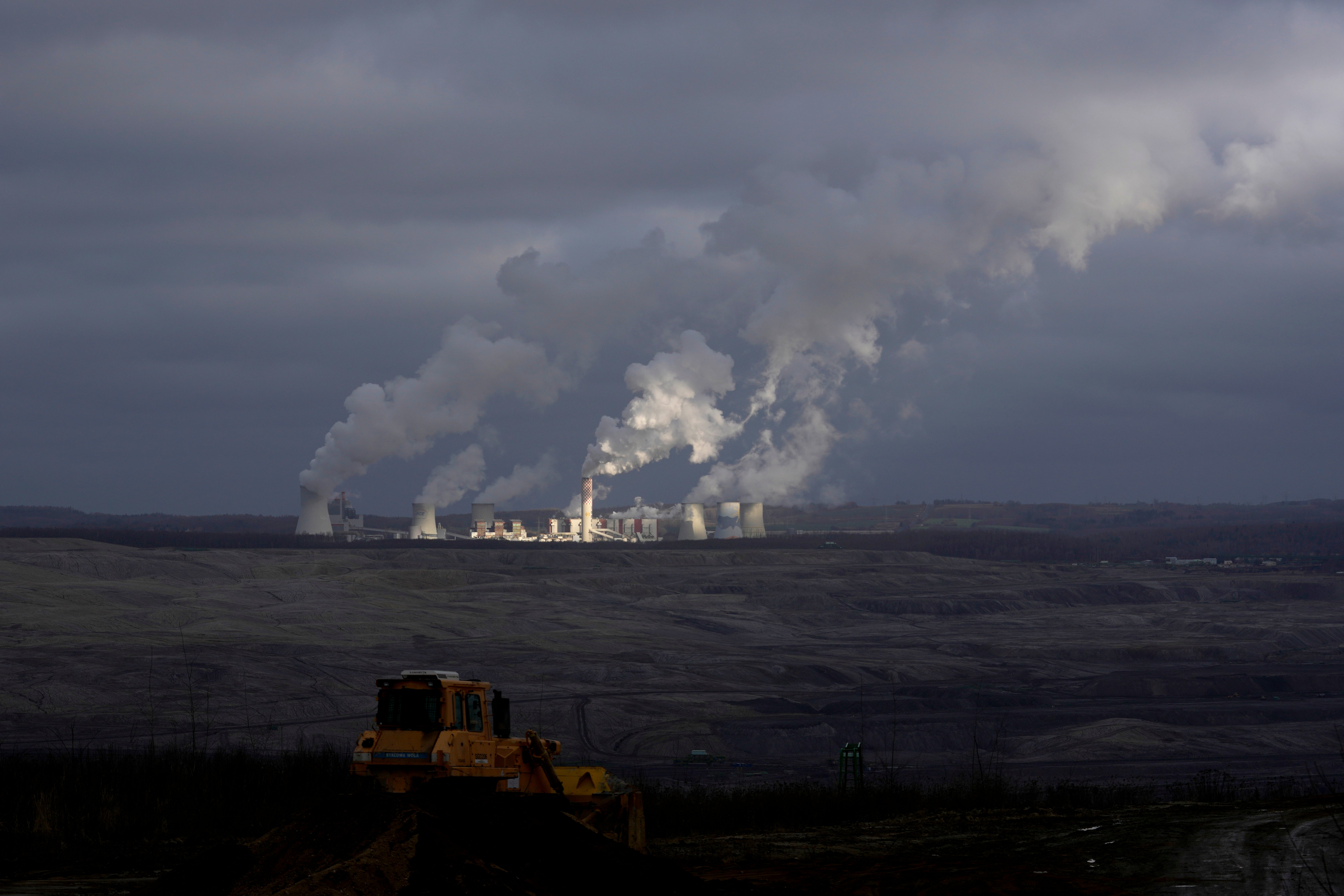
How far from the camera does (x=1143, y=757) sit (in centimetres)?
3969

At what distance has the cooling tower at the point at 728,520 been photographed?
470 feet

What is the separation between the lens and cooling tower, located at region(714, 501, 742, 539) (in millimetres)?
143375

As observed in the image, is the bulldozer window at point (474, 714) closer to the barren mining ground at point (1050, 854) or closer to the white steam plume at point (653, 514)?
the barren mining ground at point (1050, 854)

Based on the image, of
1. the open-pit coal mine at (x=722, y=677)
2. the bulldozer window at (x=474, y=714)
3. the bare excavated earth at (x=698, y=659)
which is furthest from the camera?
the bare excavated earth at (x=698, y=659)

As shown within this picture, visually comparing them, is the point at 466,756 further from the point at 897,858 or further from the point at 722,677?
the point at 722,677

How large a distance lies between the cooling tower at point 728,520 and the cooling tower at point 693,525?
198 cm

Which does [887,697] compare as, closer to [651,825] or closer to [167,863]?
[651,825]

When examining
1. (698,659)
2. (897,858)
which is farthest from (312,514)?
(897,858)

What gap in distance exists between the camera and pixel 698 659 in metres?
63.3

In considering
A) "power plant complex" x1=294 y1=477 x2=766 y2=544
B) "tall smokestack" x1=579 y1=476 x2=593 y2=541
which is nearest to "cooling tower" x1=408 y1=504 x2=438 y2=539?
"power plant complex" x1=294 y1=477 x2=766 y2=544

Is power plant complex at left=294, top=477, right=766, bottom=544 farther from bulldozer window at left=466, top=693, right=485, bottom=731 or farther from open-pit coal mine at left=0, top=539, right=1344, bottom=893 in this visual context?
bulldozer window at left=466, top=693, right=485, bottom=731

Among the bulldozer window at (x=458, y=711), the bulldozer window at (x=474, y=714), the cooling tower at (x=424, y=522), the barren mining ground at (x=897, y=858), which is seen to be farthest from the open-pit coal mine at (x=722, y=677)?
the cooling tower at (x=424, y=522)

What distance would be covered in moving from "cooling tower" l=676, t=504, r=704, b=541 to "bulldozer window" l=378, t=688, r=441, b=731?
128 m

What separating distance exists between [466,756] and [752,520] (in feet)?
424
